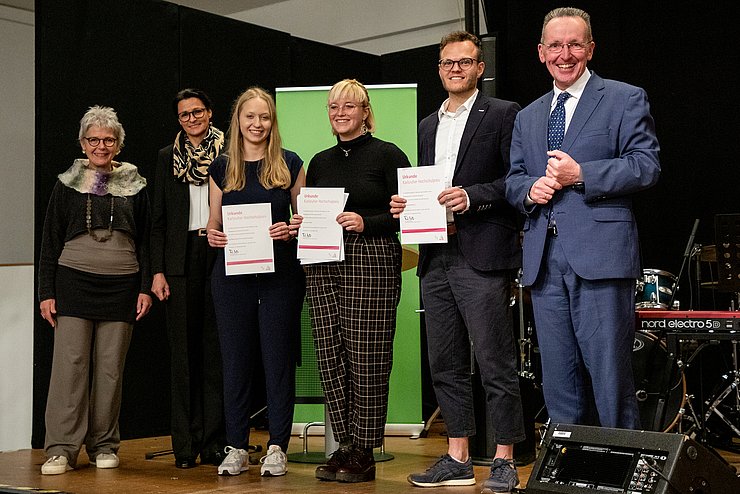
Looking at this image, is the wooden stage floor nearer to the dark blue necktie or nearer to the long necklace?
the long necklace

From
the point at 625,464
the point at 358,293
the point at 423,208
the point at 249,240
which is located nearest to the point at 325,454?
the point at 358,293

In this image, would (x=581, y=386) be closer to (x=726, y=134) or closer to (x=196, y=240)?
(x=196, y=240)

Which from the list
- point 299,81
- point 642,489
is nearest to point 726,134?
point 299,81

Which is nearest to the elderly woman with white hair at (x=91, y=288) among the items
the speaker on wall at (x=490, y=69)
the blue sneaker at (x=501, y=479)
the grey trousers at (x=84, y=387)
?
the grey trousers at (x=84, y=387)

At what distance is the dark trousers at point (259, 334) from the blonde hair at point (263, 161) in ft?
1.14

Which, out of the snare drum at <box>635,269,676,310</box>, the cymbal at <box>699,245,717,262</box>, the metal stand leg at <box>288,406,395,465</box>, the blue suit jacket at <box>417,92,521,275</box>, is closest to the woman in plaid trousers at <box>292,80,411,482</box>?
the blue suit jacket at <box>417,92,521,275</box>

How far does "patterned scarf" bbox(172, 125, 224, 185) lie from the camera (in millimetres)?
4586

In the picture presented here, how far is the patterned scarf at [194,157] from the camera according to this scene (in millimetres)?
4586

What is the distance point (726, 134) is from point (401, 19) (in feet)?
10.3

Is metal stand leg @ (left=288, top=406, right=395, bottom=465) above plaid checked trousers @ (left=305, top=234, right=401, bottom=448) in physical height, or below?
below

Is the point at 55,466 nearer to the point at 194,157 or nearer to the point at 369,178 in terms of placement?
the point at 194,157

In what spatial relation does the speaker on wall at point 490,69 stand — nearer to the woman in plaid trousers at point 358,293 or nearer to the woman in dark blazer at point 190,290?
the woman in plaid trousers at point 358,293

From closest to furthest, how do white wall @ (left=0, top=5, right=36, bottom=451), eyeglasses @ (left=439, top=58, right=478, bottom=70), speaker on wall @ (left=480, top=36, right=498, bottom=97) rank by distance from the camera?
eyeglasses @ (left=439, top=58, right=478, bottom=70)
speaker on wall @ (left=480, top=36, right=498, bottom=97)
white wall @ (left=0, top=5, right=36, bottom=451)

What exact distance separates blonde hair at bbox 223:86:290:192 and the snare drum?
2467 millimetres
